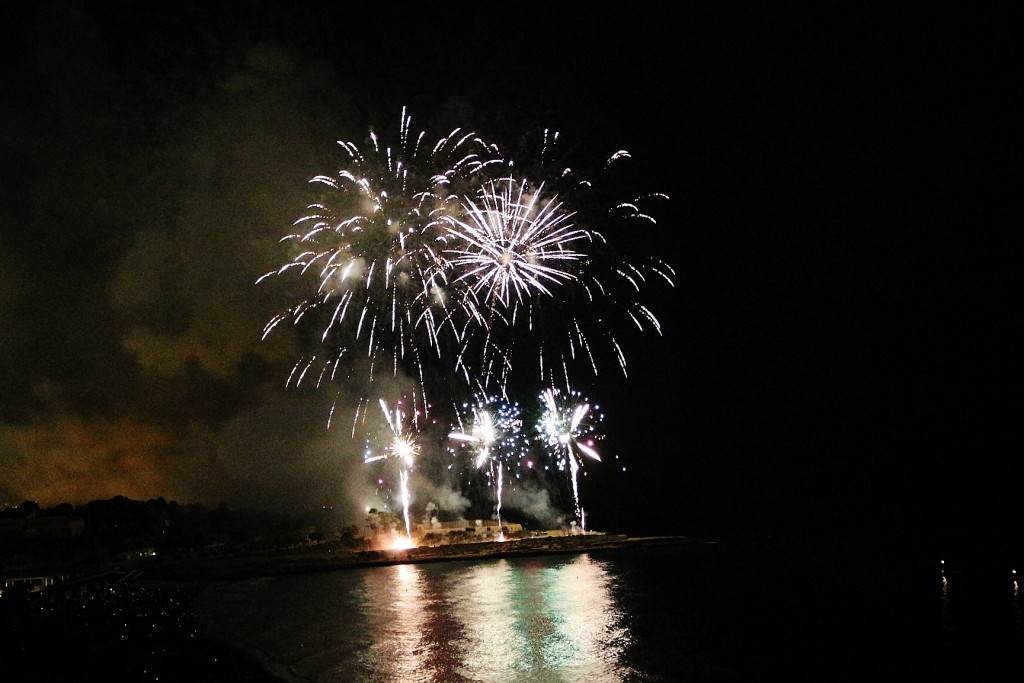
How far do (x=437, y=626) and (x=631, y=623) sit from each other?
4.58 meters

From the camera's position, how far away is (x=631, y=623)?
1677 cm

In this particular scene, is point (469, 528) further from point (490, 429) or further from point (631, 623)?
point (631, 623)

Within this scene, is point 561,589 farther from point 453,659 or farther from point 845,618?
point 453,659

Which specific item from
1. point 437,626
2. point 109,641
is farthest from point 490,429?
point 109,641

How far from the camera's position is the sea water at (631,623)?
513 inches

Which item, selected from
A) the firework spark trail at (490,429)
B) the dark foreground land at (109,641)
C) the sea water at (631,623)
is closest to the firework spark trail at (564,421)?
the firework spark trail at (490,429)

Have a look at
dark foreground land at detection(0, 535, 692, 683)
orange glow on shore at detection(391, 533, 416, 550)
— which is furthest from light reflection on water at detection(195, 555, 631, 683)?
orange glow on shore at detection(391, 533, 416, 550)

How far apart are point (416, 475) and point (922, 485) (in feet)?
211

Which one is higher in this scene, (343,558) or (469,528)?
(469,528)

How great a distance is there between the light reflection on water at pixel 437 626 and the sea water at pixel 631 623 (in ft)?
0.18

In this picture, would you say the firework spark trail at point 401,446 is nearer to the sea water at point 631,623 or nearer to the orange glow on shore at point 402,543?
the orange glow on shore at point 402,543

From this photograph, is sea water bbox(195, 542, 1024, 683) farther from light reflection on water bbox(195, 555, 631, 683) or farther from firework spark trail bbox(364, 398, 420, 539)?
firework spark trail bbox(364, 398, 420, 539)

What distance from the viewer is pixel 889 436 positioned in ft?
301

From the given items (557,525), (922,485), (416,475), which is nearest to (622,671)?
(557,525)
